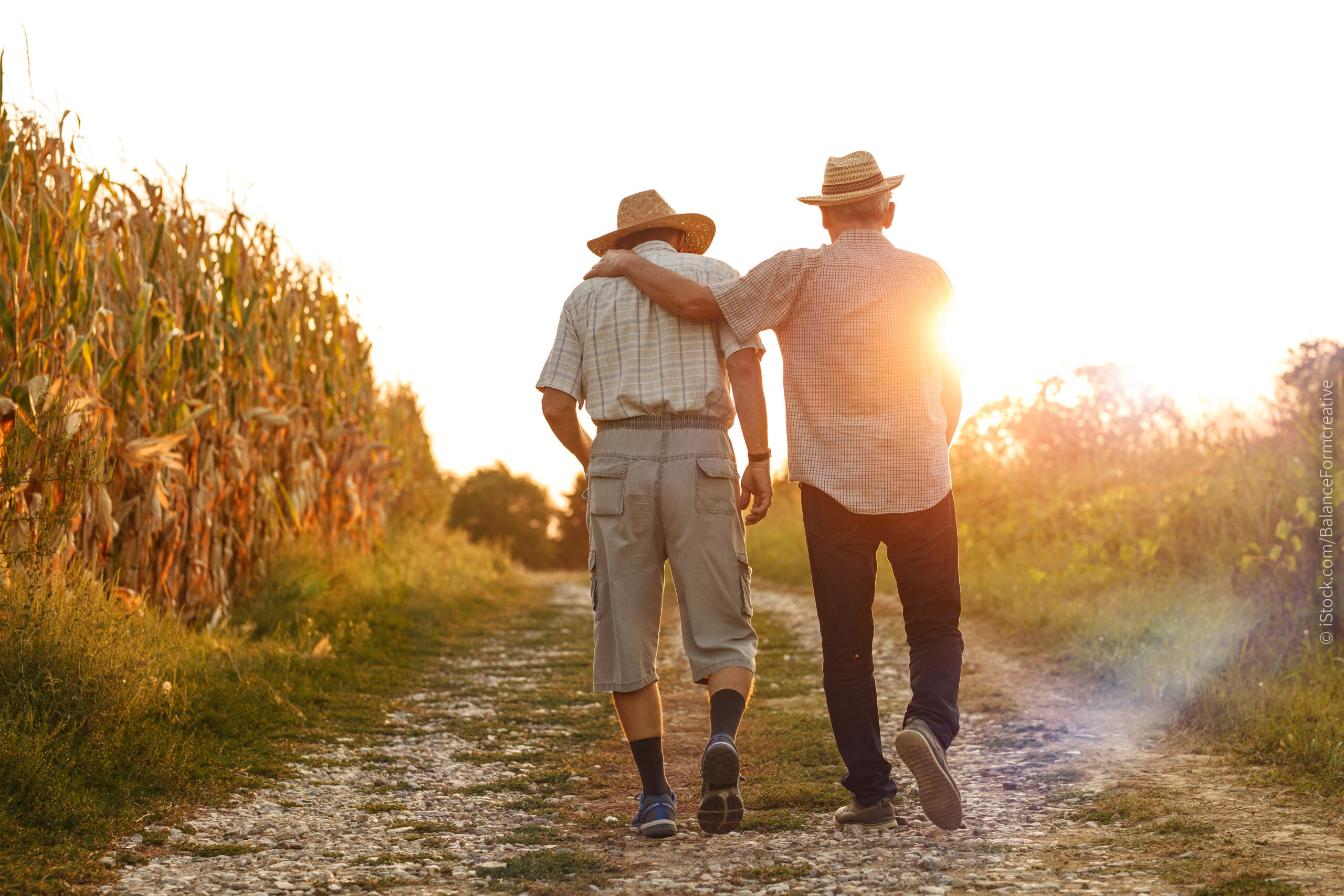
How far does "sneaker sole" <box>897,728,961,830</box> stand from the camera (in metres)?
2.80

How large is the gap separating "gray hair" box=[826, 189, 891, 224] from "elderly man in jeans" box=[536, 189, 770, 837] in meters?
0.42

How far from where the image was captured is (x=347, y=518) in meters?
10.2

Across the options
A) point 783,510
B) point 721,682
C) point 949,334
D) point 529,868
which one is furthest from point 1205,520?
point 783,510

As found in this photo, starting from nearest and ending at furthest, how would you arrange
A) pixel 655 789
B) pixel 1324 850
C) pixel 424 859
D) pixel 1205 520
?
pixel 1324 850 < pixel 424 859 < pixel 655 789 < pixel 1205 520

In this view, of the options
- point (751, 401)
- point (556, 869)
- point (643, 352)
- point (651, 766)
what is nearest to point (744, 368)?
point (751, 401)

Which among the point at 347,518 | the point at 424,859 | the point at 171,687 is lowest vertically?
the point at 424,859

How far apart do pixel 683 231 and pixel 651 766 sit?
175 centimetres

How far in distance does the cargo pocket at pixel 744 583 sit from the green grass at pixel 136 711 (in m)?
1.83

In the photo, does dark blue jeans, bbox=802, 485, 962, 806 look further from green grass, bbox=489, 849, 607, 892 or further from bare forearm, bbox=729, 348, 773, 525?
green grass, bbox=489, 849, 607, 892

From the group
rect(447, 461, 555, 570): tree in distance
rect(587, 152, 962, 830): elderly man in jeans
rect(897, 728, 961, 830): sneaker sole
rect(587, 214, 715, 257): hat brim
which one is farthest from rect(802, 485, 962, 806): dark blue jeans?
rect(447, 461, 555, 570): tree in distance

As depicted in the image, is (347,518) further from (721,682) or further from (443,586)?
(721,682)

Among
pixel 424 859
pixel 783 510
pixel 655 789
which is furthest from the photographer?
pixel 783 510

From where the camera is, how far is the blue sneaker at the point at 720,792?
2902mm

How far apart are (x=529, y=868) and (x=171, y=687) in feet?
6.60
